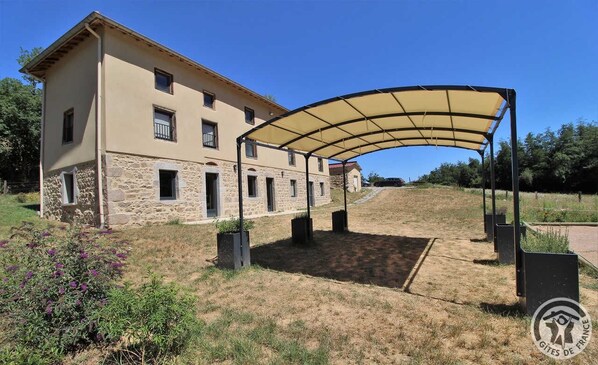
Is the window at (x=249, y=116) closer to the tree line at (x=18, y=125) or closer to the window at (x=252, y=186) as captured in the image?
the window at (x=252, y=186)

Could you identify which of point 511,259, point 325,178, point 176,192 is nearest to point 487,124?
point 511,259

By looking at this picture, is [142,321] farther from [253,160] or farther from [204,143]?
[253,160]

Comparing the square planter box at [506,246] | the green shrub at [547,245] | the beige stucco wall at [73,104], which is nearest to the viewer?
the green shrub at [547,245]

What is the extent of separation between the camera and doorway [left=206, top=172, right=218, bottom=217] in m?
14.2

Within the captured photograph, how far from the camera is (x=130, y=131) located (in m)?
10.7

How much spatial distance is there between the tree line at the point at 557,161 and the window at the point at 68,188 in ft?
117

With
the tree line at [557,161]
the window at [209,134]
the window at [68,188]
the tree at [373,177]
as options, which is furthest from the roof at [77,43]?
the tree at [373,177]

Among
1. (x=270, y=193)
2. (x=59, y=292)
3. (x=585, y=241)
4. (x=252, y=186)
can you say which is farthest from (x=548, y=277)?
(x=270, y=193)

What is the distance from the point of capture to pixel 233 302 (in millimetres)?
4285

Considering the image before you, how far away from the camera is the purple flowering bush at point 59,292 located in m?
2.76

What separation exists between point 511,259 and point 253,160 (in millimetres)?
13083

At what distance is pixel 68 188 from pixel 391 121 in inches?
476

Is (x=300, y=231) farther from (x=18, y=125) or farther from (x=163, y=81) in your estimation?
(x=18, y=125)

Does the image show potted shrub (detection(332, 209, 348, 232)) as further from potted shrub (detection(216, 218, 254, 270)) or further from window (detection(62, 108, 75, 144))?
window (detection(62, 108, 75, 144))
